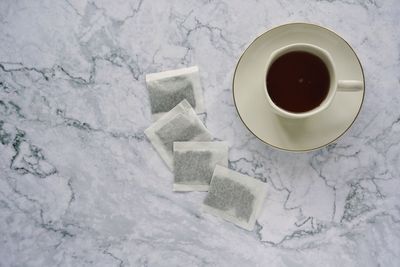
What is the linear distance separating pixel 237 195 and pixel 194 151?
0.12m

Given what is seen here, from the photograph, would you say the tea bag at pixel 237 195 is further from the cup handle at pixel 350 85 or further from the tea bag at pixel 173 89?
the cup handle at pixel 350 85

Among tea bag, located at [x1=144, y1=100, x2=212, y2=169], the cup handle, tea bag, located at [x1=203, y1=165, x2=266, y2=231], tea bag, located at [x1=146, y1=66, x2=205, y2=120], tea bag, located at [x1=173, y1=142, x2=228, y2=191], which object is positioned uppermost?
the cup handle

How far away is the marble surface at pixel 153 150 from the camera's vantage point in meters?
0.99

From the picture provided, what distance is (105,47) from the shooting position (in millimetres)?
1011

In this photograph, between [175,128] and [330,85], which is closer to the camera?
[330,85]

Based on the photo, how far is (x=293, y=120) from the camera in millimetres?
924

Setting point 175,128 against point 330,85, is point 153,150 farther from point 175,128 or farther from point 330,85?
point 330,85

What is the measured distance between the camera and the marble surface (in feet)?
3.26

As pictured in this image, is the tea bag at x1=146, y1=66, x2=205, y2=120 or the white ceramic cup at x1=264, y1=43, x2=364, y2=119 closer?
the white ceramic cup at x1=264, y1=43, x2=364, y2=119

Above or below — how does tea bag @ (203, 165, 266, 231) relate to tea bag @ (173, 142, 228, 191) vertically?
below

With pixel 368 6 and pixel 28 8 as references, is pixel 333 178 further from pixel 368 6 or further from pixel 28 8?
pixel 28 8

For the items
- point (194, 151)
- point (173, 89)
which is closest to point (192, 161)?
point (194, 151)

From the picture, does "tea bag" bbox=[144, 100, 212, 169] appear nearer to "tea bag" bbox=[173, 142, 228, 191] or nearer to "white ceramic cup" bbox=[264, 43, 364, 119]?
"tea bag" bbox=[173, 142, 228, 191]

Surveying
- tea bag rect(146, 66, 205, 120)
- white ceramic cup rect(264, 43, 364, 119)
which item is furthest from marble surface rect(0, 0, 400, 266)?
white ceramic cup rect(264, 43, 364, 119)
